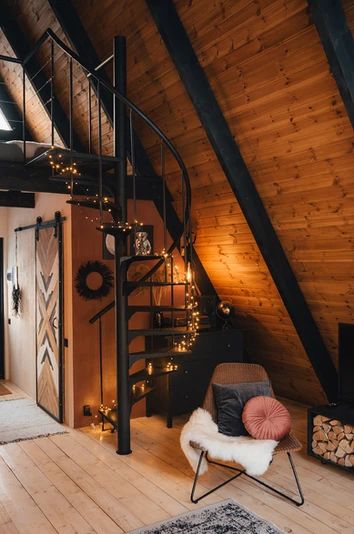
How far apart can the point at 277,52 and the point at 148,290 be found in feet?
9.13

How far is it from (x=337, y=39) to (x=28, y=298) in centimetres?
469

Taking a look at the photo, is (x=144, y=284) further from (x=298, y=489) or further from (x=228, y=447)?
(x=298, y=489)

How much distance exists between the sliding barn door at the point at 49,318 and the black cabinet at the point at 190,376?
97 cm

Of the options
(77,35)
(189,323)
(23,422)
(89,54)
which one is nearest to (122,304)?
(189,323)

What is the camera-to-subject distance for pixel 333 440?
402cm

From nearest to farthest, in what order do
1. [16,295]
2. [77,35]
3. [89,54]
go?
[77,35] < [89,54] < [16,295]

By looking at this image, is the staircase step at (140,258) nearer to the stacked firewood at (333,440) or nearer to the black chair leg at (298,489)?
the black chair leg at (298,489)

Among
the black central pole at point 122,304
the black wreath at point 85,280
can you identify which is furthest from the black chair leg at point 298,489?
the black wreath at point 85,280

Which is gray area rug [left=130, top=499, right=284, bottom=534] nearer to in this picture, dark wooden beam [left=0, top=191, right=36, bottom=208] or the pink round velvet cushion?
the pink round velvet cushion

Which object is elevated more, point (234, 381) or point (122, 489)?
point (234, 381)

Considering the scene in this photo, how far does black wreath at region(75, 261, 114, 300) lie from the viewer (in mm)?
5031

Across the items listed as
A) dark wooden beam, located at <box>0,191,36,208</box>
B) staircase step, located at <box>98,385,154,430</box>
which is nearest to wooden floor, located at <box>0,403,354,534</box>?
staircase step, located at <box>98,385,154,430</box>

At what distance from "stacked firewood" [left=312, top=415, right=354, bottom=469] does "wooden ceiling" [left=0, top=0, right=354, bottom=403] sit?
96 cm

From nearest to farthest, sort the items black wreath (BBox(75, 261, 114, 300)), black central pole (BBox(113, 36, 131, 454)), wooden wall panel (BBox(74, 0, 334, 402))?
wooden wall panel (BBox(74, 0, 334, 402)) < black central pole (BBox(113, 36, 131, 454)) < black wreath (BBox(75, 261, 114, 300))
